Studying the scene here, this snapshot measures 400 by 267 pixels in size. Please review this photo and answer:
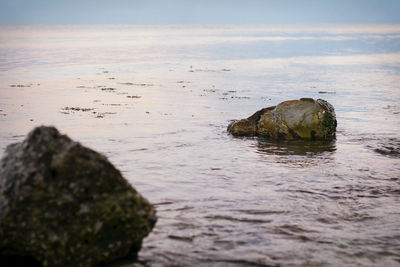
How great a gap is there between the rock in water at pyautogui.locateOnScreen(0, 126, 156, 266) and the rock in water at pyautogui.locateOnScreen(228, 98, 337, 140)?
329 inches

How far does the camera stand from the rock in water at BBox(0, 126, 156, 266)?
4.46m

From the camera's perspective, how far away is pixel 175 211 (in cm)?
704

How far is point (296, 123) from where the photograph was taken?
41.3 ft

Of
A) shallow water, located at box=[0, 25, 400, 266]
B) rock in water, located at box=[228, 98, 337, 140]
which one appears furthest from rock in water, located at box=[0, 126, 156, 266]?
rock in water, located at box=[228, 98, 337, 140]

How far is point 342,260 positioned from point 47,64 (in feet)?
105

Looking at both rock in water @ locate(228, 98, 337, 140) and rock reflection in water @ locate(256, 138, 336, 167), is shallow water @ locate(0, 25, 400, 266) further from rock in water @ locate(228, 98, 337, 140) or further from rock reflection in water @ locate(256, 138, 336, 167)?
rock in water @ locate(228, 98, 337, 140)

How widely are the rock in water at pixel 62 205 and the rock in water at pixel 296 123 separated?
8.34 meters

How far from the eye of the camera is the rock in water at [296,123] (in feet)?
41.3

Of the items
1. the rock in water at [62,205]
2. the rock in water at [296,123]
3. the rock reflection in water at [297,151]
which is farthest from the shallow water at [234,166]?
the rock in water at [62,205]

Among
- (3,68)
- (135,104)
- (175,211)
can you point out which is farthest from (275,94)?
(3,68)

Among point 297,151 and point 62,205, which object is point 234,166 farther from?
point 62,205

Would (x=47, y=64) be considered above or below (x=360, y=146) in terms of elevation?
above

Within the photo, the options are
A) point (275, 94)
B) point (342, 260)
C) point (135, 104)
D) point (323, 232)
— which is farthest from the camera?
point (275, 94)

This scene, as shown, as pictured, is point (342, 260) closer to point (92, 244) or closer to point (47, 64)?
point (92, 244)
